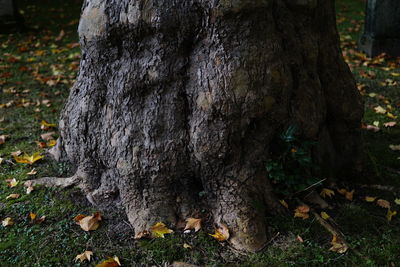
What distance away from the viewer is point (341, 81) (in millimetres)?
3363

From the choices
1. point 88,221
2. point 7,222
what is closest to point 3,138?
point 7,222

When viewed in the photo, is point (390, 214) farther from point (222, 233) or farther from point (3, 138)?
point (3, 138)

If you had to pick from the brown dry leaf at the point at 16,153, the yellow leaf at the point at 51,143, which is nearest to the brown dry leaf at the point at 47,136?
the yellow leaf at the point at 51,143

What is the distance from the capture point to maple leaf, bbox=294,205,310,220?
3.00 metres

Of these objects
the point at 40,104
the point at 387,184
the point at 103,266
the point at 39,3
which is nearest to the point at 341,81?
the point at 387,184

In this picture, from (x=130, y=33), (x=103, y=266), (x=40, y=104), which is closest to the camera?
(x=103, y=266)

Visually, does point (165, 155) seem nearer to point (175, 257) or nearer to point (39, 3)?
point (175, 257)

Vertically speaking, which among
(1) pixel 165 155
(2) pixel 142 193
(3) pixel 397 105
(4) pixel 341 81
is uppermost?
(4) pixel 341 81

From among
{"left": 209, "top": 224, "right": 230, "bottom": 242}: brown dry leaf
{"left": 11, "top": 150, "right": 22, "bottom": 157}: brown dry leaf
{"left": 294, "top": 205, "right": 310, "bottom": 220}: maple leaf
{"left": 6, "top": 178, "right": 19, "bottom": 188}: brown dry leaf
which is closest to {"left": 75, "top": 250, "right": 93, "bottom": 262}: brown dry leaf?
{"left": 209, "top": 224, "right": 230, "bottom": 242}: brown dry leaf

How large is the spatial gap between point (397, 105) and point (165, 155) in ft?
11.3

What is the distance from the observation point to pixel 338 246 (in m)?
2.77

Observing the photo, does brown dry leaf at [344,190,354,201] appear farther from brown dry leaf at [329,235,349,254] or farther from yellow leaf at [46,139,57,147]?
yellow leaf at [46,139,57,147]

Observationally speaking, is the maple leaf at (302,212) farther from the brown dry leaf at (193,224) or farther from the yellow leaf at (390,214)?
the brown dry leaf at (193,224)

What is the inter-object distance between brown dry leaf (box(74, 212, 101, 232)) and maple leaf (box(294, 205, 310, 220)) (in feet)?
4.45
